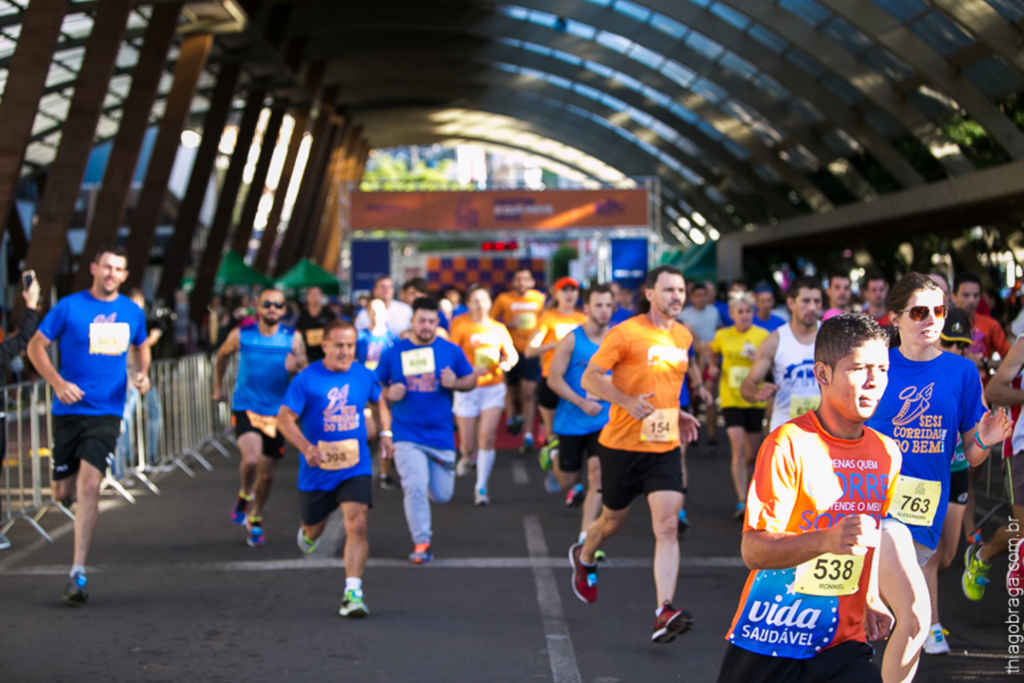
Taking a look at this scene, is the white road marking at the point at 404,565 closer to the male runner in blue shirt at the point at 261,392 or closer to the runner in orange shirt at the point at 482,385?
the male runner in blue shirt at the point at 261,392

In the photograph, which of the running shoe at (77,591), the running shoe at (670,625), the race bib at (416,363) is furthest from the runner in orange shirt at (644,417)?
the running shoe at (77,591)

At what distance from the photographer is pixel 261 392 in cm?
886

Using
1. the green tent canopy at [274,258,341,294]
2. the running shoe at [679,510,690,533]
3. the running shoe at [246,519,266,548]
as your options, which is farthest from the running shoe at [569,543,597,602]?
the green tent canopy at [274,258,341,294]

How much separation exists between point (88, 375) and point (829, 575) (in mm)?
5357

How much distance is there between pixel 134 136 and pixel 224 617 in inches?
602

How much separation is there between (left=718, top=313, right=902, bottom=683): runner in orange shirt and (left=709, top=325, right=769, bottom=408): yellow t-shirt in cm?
659

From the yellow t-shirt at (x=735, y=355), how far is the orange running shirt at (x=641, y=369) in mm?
3436

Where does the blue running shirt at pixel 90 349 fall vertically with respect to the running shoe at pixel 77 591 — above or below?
above

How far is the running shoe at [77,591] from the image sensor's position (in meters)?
6.45

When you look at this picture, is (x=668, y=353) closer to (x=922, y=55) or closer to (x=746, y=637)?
(x=746, y=637)

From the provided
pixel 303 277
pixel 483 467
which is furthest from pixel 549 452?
pixel 303 277

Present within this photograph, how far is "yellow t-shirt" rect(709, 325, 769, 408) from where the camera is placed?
383 inches

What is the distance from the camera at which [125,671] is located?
17.3 feet

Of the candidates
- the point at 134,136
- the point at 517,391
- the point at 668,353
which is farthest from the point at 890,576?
the point at 134,136
